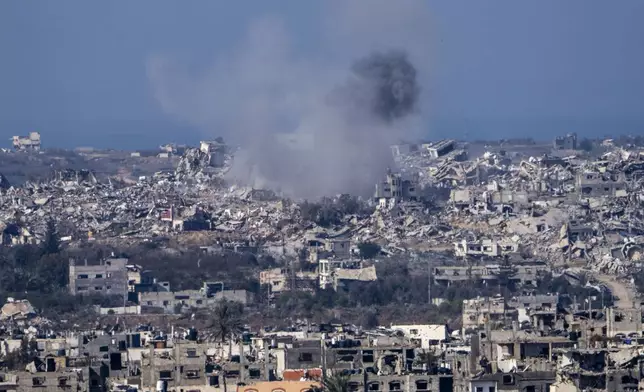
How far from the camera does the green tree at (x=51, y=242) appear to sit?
64.9 metres

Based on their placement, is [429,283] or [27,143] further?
[27,143]

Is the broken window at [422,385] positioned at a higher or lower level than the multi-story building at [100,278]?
lower

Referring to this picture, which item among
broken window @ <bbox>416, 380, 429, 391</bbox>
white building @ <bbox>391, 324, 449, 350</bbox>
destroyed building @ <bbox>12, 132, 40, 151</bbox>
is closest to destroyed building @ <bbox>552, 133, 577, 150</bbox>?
destroyed building @ <bbox>12, 132, 40, 151</bbox>

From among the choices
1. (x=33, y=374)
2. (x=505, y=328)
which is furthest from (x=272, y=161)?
(x=33, y=374)

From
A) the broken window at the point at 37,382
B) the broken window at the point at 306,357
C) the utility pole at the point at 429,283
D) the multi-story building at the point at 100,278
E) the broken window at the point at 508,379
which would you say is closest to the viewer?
the broken window at the point at 508,379

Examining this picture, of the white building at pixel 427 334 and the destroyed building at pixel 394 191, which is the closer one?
the white building at pixel 427 334

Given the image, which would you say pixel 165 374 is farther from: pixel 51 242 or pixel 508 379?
pixel 51 242

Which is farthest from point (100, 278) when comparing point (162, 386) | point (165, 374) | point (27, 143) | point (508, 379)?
point (27, 143)

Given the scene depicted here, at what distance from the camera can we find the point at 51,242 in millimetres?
65688

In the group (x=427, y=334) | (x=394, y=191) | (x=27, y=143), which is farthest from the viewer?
(x=27, y=143)

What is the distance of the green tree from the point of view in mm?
64875

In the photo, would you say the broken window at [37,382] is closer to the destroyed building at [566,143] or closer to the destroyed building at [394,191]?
the destroyed building at [394,191]

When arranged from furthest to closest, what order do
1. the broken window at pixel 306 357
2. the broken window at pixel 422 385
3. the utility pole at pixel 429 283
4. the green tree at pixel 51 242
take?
the green tree at pixel 51 242 < the utility pole at pixel 429 283 < the broken window at pixel 306 357 < the broken window at pixel 422 385

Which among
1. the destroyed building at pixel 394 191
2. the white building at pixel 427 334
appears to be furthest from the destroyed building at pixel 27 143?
the white building at pixel 427 334
